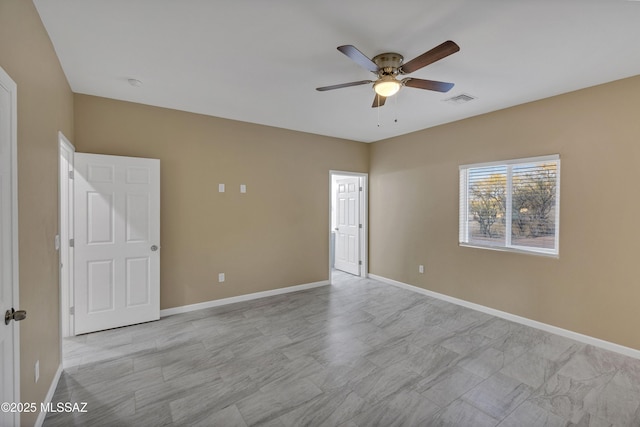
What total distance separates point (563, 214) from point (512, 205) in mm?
578

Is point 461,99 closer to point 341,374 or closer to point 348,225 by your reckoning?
point 341,374

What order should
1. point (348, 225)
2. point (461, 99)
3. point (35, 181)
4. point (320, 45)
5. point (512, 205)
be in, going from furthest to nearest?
point (348, 225) < point (512, 205) < point (461, 99) < point (320, 45) < point (35, 181)

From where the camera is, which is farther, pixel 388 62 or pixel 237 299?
pixel 237 299

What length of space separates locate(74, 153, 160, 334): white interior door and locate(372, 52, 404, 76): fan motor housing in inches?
112

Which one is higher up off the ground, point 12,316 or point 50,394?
point 12,316

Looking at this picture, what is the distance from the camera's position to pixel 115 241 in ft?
11.1

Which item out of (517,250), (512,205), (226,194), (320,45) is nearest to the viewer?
(320,45)

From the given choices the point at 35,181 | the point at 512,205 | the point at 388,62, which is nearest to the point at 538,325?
the point at 512,205

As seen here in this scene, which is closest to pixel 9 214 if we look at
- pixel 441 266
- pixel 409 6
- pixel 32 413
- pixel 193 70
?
pixel 32 413

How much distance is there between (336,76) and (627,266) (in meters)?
3.43

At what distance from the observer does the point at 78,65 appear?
263cm

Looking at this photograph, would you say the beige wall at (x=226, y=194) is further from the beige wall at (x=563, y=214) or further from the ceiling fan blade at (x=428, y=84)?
the ceiling fan blade at (x=428, y=84)

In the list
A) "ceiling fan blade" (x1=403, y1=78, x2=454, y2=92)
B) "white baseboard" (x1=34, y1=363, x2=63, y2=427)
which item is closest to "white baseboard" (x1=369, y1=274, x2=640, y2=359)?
"ceiling fan blade" (x1=403, y1=78, x2=454, y2=92)

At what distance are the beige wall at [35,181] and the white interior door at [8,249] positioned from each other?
0.13 metres
